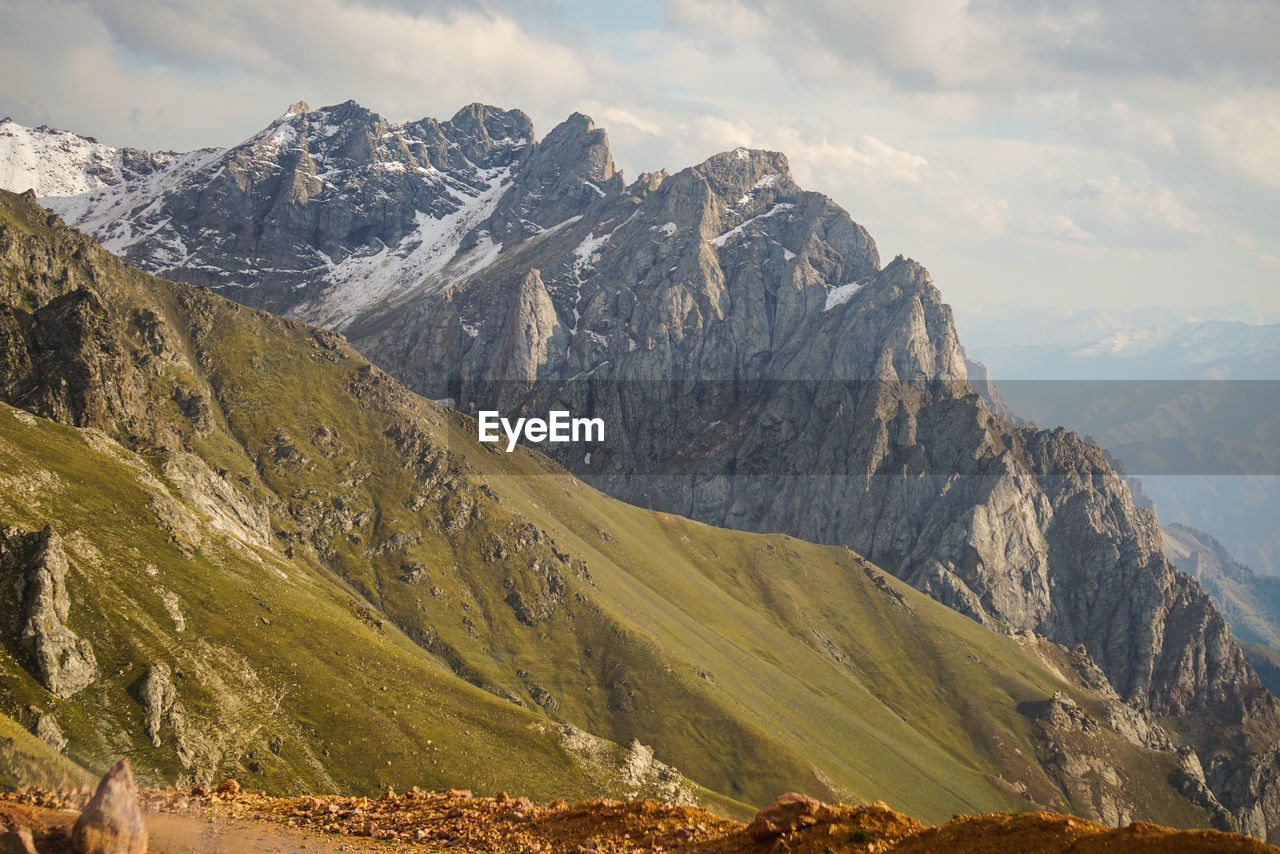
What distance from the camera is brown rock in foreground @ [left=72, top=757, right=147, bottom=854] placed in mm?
28203

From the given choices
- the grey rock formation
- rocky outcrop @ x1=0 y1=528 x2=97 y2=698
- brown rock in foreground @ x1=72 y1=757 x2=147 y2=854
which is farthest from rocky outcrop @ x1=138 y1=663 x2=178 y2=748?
brown rock in foreground @ x1=72 y1=757 x2=147 y2=854

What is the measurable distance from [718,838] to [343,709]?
10359 cm

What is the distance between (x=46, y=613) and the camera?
95.1 meters

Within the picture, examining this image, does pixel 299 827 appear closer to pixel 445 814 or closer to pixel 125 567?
pixel 445 814

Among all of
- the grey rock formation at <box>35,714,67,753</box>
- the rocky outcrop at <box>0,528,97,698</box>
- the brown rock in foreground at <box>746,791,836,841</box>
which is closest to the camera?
the brown rock in foreground at <box>746,791,836,841</box>

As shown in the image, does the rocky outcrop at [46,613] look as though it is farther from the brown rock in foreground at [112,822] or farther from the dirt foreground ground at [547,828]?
the brown rock in foreground at [112,822]

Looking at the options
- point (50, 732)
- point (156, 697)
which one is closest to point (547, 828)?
point (50, 732)

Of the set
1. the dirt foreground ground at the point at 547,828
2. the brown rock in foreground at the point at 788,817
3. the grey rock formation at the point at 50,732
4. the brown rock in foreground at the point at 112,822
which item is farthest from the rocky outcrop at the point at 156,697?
the brown rock in foreground at the point at 788,817

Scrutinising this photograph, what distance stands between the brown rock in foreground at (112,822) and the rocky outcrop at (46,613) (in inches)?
3013

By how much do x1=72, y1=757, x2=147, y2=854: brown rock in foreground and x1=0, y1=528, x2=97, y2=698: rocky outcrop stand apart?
7653cm

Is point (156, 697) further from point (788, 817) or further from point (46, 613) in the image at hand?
point (788, 817)

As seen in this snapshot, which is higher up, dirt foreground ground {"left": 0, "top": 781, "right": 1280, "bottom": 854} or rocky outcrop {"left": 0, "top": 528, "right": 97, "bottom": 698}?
dirt foreground ground {"left": 0, "top": 781, "right": 1280, "bottom": 854}

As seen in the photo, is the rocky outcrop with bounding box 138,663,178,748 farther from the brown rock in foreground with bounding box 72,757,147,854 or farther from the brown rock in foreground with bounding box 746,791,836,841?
Answer: the brown rock in foreground with bounding box 746,791,836,841

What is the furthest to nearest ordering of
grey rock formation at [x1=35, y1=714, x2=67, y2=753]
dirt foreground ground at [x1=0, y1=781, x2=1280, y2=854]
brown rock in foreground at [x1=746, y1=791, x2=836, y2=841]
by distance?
1. grey rock formation at [x1=35, y1=714, x2=67, y2=753]
2. brown rock in foreground at [x1=746, y1=791, x2=836, y2=841]
3. dirt foreground ground at [x1=0, y1=781, x2=1280, y2=854]
